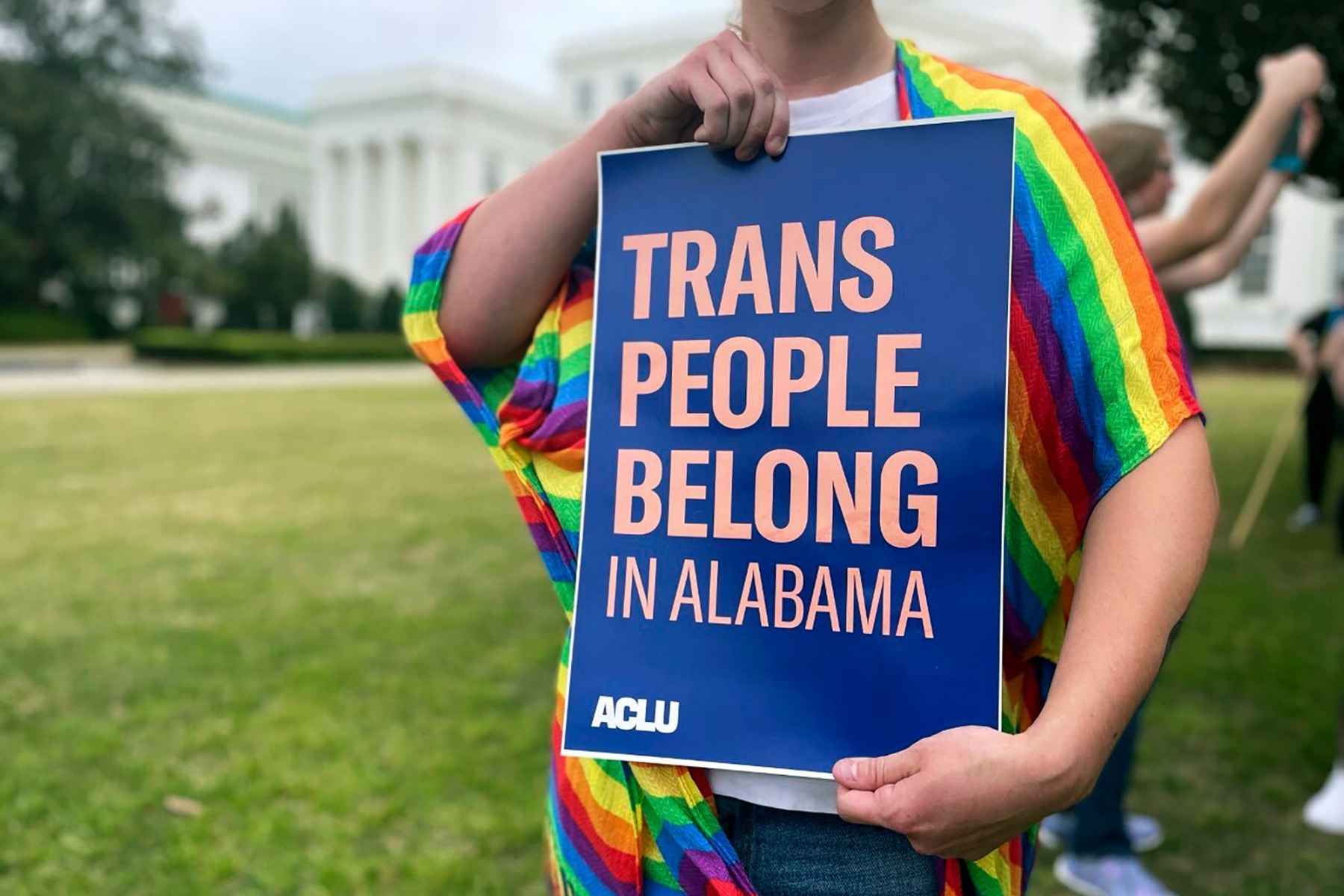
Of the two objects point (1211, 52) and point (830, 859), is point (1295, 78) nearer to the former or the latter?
point (830, 859)

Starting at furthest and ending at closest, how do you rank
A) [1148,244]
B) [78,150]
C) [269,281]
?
[269,281], [78,150], [1148,244]

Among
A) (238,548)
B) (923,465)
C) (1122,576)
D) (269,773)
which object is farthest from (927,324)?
(238,548)

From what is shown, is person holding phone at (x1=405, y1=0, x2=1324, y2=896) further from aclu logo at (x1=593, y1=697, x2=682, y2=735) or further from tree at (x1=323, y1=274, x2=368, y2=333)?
tree at (x1=323, y1=274, x2=368, y2=333)

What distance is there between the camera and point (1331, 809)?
126 inches

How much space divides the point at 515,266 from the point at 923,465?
46 centimetres

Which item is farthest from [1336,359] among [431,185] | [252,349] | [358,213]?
[358,213]

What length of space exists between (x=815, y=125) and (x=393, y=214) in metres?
65.9

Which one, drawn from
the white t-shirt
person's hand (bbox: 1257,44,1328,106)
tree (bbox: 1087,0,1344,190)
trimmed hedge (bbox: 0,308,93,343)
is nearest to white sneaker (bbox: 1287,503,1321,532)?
tree (bbox: 1087,0,1344,190)

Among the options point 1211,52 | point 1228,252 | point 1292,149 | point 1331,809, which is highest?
point 1211,52

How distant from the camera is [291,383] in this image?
20.7m

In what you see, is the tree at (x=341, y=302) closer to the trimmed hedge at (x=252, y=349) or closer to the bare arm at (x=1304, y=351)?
the trimmed hedge at (x=252, y=349)

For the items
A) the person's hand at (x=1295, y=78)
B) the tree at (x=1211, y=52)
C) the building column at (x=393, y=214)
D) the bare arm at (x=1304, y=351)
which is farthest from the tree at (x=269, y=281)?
the person's hand at (x=1295, y=78)

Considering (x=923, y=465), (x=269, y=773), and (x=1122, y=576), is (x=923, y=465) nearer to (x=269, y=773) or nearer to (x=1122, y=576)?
(x=1122, y=576)

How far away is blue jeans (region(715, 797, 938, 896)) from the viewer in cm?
106
